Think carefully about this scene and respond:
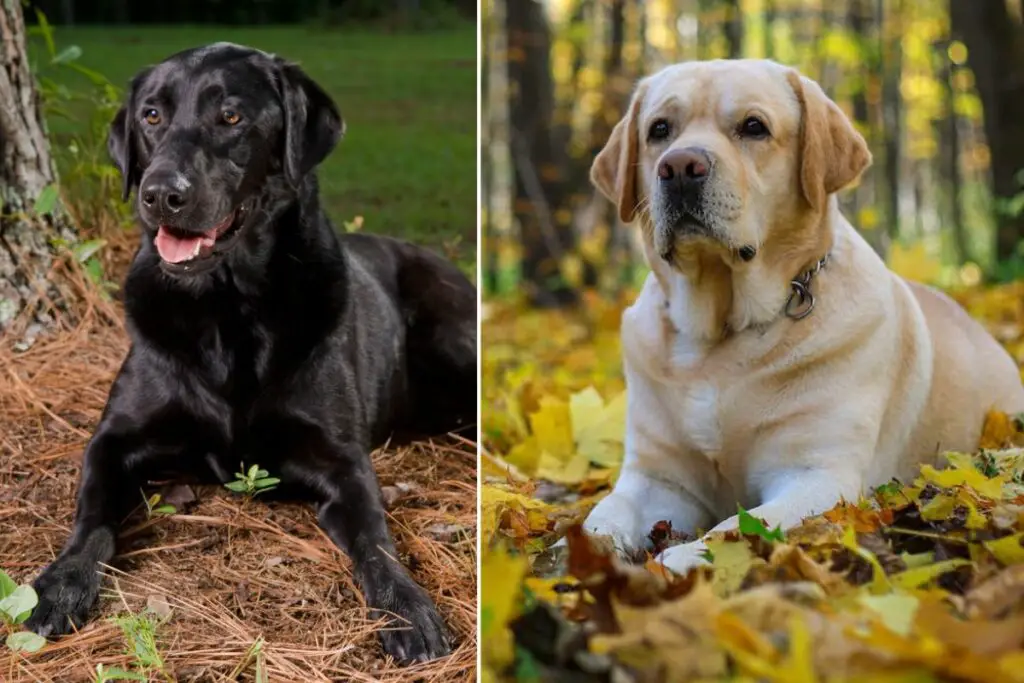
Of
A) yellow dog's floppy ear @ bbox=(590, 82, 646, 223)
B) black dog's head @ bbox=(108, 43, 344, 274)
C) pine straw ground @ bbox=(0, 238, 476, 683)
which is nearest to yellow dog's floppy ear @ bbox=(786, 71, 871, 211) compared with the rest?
yellow dog's floppy ear @ bbox=(590, 82, 646, 223)

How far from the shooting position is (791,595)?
5.28 ft

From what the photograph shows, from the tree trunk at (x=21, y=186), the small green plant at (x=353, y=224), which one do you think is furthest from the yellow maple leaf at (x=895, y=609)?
the tree trunk at (x=21, y=186)

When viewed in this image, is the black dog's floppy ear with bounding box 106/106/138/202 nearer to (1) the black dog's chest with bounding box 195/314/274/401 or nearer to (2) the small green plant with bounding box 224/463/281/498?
(1) the black dog's chest with bounding box 195/314/274/401

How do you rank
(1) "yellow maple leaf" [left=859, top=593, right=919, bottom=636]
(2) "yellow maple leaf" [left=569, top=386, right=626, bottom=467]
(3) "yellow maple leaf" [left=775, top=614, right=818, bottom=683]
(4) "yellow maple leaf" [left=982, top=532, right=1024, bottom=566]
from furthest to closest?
(2) "yellow maple leaf" [left=569, top=386, right=626, bottom=467] → (4) "yellow maple leaf" [left=982, top=532, right=1024, bottom=566] → (1) "yellow maple leaf" [left=859, top=593, right=919, bottom=636] → (3) "yellow maple leaf" [left=775, top=614, right=818, bottom=683]

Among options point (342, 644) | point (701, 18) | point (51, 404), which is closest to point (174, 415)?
point (51, 404)

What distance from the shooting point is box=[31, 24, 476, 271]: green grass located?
107 inches

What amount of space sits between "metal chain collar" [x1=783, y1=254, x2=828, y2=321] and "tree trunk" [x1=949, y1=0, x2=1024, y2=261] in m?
6.16

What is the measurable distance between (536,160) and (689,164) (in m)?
6.71

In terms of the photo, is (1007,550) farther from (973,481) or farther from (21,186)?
(21,186)

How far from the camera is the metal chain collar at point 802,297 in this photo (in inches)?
102

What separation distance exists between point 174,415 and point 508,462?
108 cm

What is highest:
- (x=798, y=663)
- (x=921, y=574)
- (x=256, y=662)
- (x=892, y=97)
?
(x=798, y=663)

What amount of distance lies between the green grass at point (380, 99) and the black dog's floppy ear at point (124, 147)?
0.11 meters

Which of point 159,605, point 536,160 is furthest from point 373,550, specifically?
point 536,160
